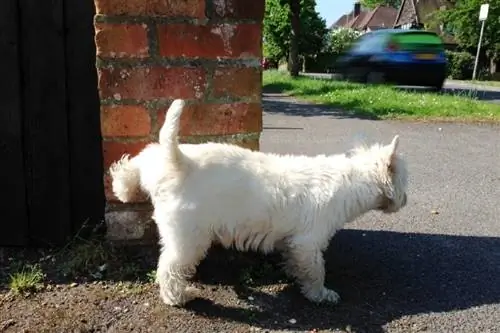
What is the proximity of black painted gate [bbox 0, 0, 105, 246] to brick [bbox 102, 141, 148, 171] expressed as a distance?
261mm

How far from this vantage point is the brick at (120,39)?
3209 mm

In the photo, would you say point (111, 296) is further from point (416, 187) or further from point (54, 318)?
point (416, 187)

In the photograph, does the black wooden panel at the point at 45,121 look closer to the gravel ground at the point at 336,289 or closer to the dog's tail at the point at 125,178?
the gravel ground at the point at 336,289

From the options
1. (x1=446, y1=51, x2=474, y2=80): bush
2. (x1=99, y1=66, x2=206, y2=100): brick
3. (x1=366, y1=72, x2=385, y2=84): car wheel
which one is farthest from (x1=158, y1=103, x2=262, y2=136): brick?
(x1=446, y1=51, x2=474, y2=80): bush

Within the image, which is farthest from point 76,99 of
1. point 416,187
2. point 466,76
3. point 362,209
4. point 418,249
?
point 466,76

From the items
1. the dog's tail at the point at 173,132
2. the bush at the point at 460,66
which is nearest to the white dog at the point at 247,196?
the dog's tail at the point at 173,132

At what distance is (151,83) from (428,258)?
2.39 metres

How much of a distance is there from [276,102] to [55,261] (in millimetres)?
13581

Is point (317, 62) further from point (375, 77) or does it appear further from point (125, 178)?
→ point (125, 178)

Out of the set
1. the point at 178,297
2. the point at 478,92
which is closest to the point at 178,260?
the point at 178,297

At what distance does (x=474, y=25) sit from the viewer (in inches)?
1710

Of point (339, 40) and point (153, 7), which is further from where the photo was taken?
point (339, 40)

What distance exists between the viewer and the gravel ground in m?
3.05

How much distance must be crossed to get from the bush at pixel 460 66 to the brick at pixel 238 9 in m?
38.9
